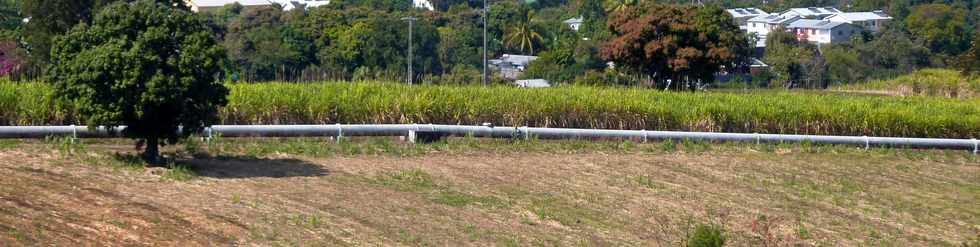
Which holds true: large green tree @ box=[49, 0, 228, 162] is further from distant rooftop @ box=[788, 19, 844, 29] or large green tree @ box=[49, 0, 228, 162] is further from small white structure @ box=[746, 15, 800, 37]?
small white structure @ box=[746, 15, 800, 37]

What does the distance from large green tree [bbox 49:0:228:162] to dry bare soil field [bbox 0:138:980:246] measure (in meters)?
0.70

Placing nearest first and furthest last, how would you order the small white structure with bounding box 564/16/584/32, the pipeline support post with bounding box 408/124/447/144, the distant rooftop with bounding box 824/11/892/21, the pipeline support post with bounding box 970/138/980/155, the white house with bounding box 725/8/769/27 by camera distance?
the pipeline support post with bounding box 408/124/447/144
the pipeline support post with bounding box 970/138/980/155
the small white structure with bounding box 564/16/584/32
the distant rooftop with bounding box 824/11/892/21
the white house with bounding box 725/8/769/27

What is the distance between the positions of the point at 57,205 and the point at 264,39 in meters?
36.9

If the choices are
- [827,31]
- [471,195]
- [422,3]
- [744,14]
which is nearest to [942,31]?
[827,31]

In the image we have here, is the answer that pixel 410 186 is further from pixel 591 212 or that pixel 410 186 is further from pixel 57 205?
pixel 57 205

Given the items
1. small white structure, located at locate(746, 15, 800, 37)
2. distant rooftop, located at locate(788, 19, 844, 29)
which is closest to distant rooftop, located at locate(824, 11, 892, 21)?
small white structure, located at locate(746, 15, 800, 37)

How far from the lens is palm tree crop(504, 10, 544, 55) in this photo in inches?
3177

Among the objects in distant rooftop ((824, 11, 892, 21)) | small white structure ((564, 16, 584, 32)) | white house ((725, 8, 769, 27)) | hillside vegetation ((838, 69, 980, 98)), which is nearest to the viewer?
hillside vegetation ((838, 69, 980, 98))

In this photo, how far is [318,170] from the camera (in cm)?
2019

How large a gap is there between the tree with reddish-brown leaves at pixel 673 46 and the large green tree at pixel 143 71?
19.1 meters

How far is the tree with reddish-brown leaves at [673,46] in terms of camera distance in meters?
36.2

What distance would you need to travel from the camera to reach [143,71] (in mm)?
17828

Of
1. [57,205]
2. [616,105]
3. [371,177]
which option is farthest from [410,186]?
[616,105]

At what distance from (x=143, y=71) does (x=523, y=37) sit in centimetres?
6352
